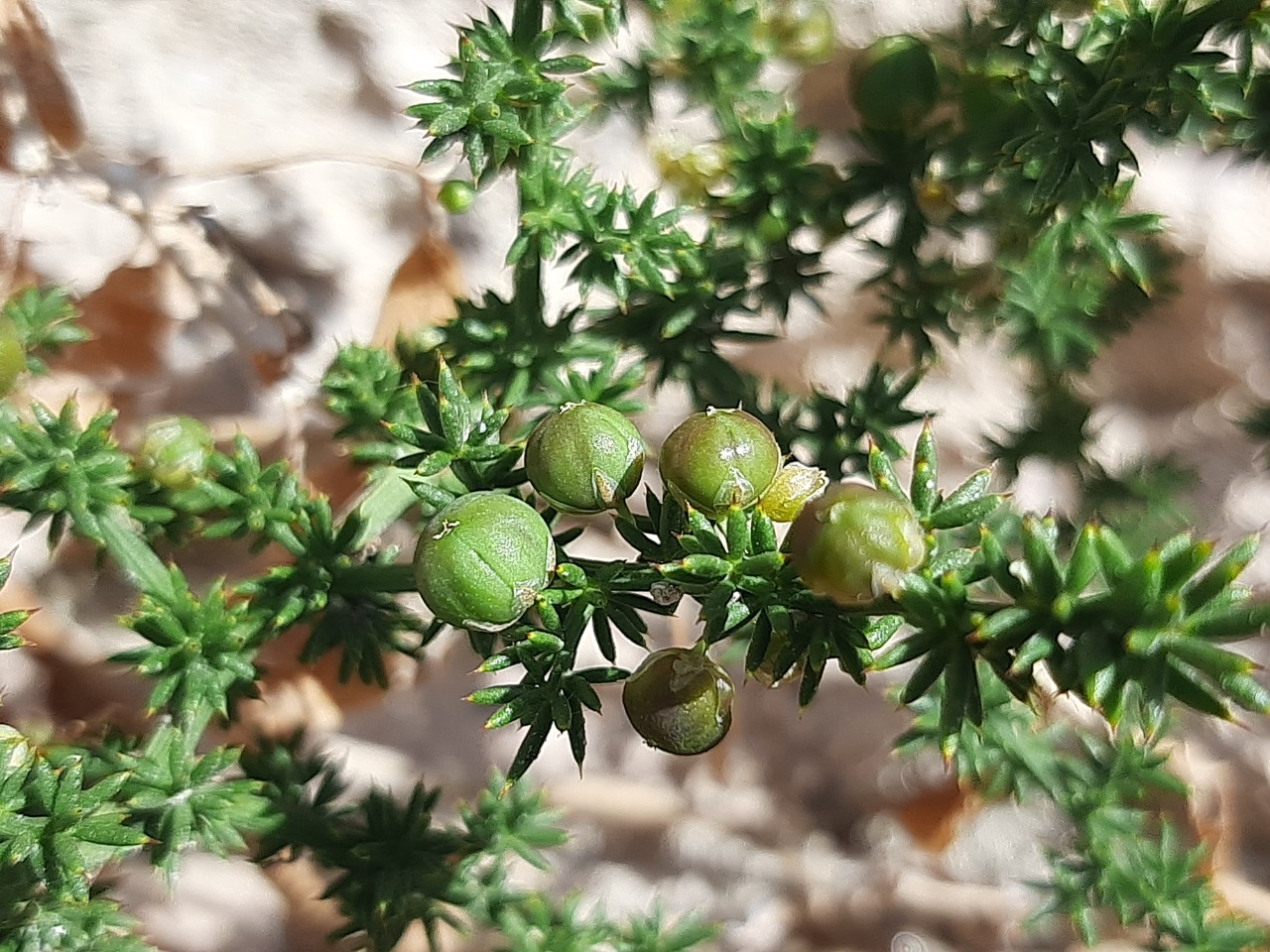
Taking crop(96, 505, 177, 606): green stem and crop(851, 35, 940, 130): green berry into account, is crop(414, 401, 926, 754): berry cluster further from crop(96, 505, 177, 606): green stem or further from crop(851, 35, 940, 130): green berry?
crop(851, 35, 940, 130): green berry

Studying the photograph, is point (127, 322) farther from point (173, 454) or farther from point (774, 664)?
point (774, 664)

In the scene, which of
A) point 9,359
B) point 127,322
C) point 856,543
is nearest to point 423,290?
point 127,322

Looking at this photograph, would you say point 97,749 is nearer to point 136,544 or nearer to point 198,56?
point 136,544

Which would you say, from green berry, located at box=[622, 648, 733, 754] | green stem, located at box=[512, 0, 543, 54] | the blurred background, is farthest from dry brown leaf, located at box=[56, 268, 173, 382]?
green berry, located at box=[622, 648, 733, 754]

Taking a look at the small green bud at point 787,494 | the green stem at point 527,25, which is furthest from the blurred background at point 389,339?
the small green bud at point 787,494

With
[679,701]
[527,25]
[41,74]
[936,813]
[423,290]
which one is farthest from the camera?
[936,813]

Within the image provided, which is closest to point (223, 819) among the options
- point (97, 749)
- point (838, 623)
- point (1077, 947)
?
point (97, 749)
